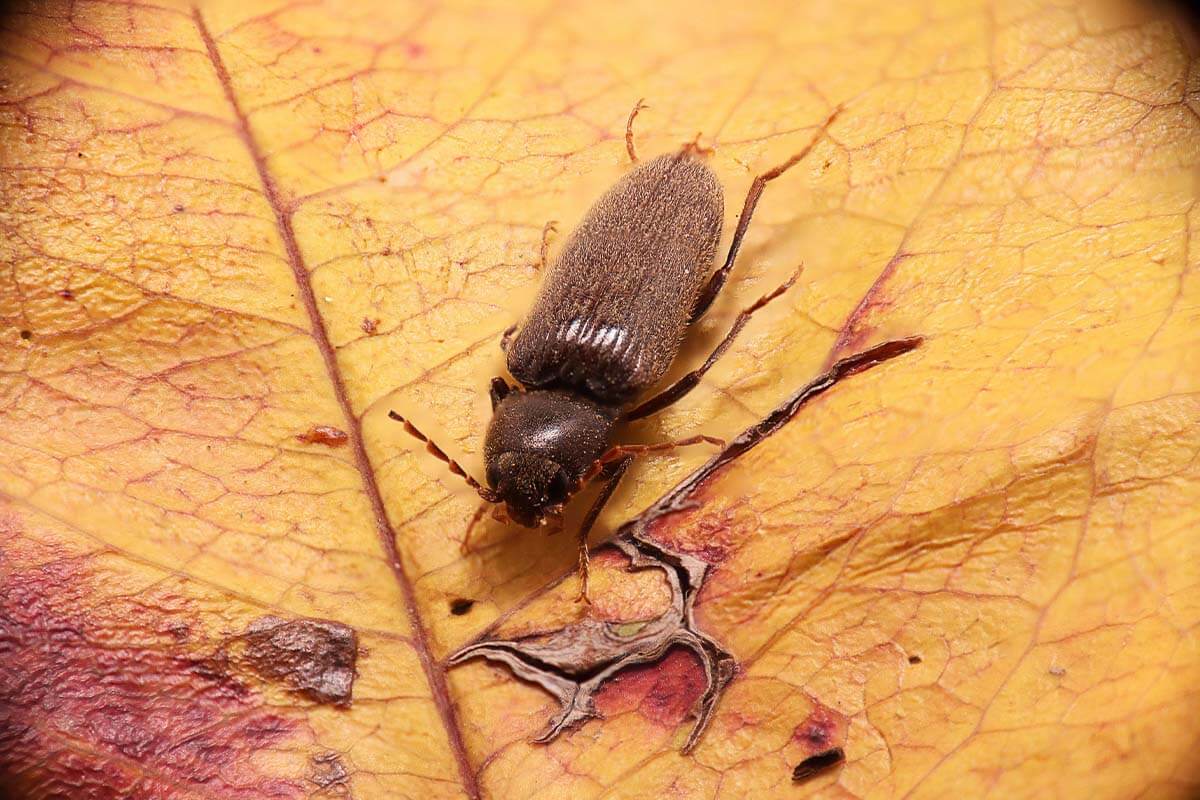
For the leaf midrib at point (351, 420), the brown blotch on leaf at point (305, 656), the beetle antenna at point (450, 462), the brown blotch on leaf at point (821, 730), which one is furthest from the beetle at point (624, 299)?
the brown blotch on leaf at point (821, 730)

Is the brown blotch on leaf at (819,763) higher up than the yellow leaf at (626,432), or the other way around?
the yellow leaf at (626,432)

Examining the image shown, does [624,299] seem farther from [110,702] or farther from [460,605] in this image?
[110,702]

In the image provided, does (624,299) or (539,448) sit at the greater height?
(624,299)

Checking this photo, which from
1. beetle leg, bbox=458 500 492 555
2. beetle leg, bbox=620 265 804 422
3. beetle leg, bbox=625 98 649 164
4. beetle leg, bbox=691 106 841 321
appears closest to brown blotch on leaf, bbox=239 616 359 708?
beetle leg, bbox=458 500 492 555

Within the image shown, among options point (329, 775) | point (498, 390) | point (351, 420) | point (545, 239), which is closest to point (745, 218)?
point (545, 239)

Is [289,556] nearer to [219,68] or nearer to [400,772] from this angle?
[400,772]

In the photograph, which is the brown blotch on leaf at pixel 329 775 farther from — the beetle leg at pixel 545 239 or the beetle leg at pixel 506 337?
A: the beetle leg at pixel 545 239

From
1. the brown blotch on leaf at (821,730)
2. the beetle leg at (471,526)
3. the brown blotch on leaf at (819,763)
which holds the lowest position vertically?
the brown blotch on leaf at (819,763)

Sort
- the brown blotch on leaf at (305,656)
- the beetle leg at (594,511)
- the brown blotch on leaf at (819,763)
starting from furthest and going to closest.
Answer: the beetle leg at (594,511)
the brown blotch on leaf at (305,656)
the brown blotch on leaf at (819,763)
